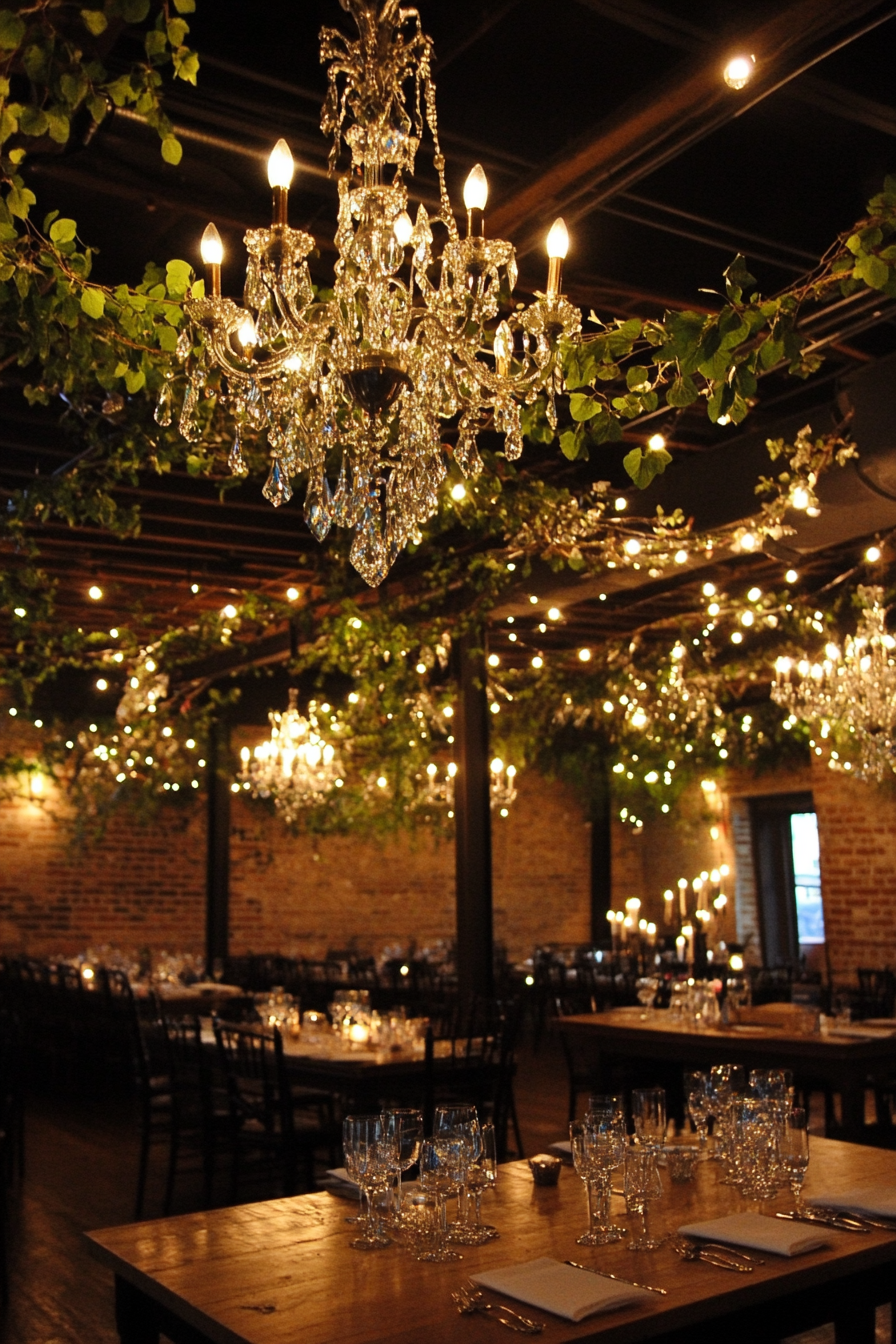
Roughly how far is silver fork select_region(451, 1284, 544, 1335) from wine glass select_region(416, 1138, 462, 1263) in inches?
11.2

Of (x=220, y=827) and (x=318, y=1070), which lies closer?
(x=318, y=1070)

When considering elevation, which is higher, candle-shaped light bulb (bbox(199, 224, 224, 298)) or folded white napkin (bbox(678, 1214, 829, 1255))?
candle-shaped light bulb (bbox(199, 224, 224, 298))

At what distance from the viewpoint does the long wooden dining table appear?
6025 mm

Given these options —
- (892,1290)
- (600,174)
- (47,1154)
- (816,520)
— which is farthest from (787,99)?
(47,1154)

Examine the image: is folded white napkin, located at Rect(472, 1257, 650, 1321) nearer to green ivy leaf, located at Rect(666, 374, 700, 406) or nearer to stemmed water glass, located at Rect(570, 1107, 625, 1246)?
stemmed water glass, located at Rect(570, 1107, 625, 1246)

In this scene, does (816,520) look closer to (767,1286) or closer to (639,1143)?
(639,1143)

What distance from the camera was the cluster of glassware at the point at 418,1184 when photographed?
8.16ft

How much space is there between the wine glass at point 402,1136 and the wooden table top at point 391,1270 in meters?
0.15

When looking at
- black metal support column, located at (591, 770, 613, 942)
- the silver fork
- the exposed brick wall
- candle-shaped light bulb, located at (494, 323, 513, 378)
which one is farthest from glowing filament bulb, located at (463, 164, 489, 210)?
black metal support column, located at (591, 770, 613, 942)

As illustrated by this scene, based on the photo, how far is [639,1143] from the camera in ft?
9.13

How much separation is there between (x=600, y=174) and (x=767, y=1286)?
2898mm

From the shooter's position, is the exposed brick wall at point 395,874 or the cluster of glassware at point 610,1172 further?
the exposed brick wall at point 395,874

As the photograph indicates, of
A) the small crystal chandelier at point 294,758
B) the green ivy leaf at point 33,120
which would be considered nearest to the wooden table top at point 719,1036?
the small crystal chandelier at point 294,758

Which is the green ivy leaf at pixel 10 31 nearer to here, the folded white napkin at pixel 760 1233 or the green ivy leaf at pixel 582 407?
the green ivy leaf at pixel 582 407
